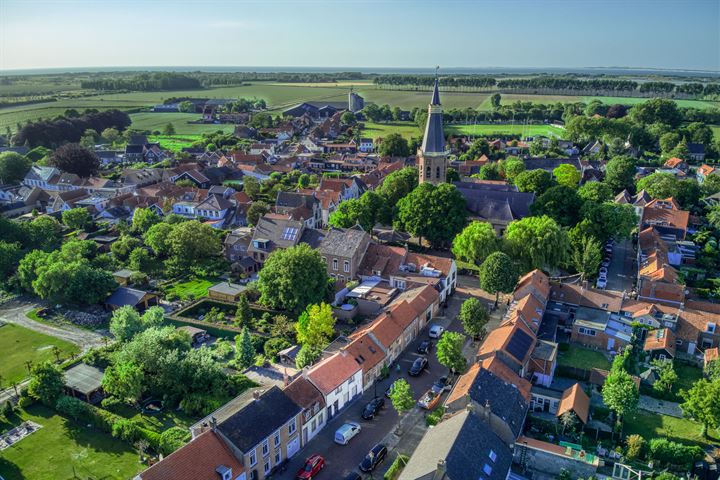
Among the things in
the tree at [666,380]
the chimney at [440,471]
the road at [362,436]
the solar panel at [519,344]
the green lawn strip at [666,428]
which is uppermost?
the chimney at [440,471]

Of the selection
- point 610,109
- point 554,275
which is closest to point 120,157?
point 554,275

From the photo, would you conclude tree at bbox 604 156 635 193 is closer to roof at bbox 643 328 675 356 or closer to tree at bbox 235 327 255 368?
roof at bbox 643 328 675 356

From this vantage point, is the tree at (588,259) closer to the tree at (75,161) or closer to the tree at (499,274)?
the tree at (499,274)

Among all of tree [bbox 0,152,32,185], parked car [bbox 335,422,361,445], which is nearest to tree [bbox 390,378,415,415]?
parked car [bbox 335,422,361,445]

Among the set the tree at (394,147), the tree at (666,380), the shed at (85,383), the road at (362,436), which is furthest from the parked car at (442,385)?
the tree at (394,147)

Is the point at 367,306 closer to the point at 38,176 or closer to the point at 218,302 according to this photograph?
the point at 218,302

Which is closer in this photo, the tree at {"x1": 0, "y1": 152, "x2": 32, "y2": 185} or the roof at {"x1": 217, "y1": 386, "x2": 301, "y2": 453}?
the roof at {"x1": 217, "y1": 386, "x2": 301, "y2": 453}
